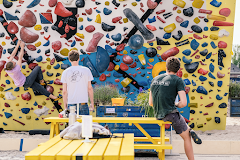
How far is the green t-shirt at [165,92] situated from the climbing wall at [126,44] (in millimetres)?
2121

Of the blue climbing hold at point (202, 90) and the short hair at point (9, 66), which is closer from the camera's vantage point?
the short hair at point (9, 66)

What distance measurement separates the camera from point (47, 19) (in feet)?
18.4

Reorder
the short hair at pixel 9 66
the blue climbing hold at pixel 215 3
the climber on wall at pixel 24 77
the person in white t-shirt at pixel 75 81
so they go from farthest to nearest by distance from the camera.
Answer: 1. the blue climbing hold at pixel 215 3
2. the climber on wall at pixel 24 77
3. the short hair at pixel 9 66
4. the person in white t-shirt at pixel 75 81

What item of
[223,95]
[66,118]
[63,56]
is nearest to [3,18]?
[63,56]

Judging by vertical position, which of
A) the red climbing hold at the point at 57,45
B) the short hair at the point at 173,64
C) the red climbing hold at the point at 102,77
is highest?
the red climbing hold at the point at 57,45

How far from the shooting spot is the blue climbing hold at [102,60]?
5.57m

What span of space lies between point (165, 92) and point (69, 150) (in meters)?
1.57

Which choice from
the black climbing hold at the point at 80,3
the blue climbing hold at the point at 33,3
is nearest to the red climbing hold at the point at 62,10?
the black climbing hold at the point at 80,3

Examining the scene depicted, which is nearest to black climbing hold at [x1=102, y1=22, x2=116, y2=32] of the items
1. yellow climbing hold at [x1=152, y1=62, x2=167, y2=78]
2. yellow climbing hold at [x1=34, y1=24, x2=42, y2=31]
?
yellow climbing hold at [x1=152, y1=62, x2=167, y2=78]

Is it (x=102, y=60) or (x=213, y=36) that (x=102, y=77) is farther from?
(x=213, y=36)

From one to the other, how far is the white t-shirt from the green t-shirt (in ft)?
3.55

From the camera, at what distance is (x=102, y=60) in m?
5.57

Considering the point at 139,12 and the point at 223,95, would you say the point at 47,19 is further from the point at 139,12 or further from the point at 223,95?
the point at 223,95

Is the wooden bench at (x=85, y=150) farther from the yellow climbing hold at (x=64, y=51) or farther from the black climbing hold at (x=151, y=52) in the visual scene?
the yellow climbing hold at (x=64, y=51)
